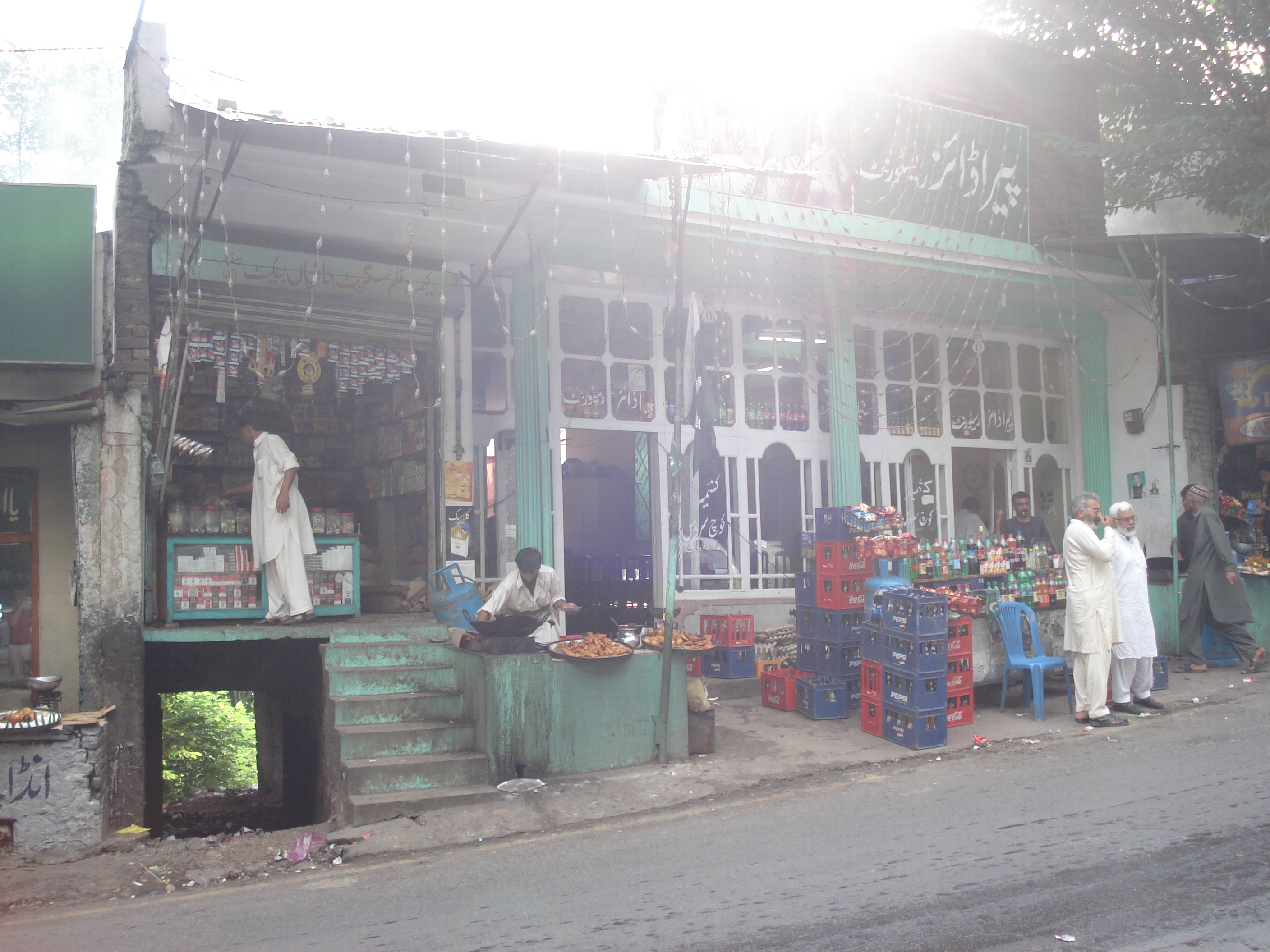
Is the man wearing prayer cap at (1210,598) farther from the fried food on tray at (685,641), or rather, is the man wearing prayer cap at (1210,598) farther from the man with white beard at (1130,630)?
the fried food on tray at (685,641)

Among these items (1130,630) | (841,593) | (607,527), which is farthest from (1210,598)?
(607,527)

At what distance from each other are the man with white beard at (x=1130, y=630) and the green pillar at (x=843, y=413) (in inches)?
133

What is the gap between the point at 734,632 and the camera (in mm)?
9125

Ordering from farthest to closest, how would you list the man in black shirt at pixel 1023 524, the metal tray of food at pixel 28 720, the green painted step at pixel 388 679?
the man in black shirt at pixel 1023 524 < the green painted step at pixel 388 679 < the metal tray of food at pixel 28 720

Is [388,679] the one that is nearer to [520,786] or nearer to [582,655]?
[520,786]

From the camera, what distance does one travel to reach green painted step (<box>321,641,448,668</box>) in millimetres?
7039

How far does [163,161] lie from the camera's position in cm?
685

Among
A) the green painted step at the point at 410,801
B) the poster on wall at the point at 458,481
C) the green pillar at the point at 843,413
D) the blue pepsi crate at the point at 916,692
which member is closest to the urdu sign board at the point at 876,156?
the green pillar at the point at 843,413

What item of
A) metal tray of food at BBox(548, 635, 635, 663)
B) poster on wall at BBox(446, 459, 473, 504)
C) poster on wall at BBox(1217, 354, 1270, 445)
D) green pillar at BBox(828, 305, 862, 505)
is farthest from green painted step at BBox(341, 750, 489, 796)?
poster on wall at BBox(1217, 354, 1270, 445)

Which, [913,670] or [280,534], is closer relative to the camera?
[913,670]

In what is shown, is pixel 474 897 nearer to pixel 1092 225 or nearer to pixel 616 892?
pixel 616 892

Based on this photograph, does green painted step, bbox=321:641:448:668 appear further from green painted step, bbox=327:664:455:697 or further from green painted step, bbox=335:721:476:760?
green painted step, bbox=335:721:476:760

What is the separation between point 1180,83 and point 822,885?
13.5 metres

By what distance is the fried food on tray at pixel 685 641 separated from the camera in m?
6.95
